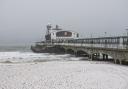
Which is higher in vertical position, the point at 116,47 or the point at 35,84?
the point at 116,47

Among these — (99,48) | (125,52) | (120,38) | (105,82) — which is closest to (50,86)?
(105,82)

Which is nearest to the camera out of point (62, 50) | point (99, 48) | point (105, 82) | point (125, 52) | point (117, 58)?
point (105, 82)

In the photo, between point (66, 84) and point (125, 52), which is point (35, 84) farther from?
point (125, 52)

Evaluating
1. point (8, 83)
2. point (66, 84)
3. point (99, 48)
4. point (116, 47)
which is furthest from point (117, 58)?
point (8, 83)

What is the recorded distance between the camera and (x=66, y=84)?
17.2 meters

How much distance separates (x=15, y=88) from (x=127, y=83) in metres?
8.19

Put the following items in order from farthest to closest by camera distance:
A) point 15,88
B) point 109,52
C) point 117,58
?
1. point 109,52
2. point 117,58
3. point 15,88

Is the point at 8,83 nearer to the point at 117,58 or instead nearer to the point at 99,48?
the point at 117,58

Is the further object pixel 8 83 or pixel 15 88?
pixel 8 83

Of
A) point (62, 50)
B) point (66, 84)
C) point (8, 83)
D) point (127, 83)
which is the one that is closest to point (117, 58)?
point (127, 83)

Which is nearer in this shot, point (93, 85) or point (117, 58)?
point (93, 85)

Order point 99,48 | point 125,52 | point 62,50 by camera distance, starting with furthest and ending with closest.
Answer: point 62,50 < point 99,48 < point 125,52

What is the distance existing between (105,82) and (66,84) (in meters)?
3.08

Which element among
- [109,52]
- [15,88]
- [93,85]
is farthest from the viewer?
[109,52]
